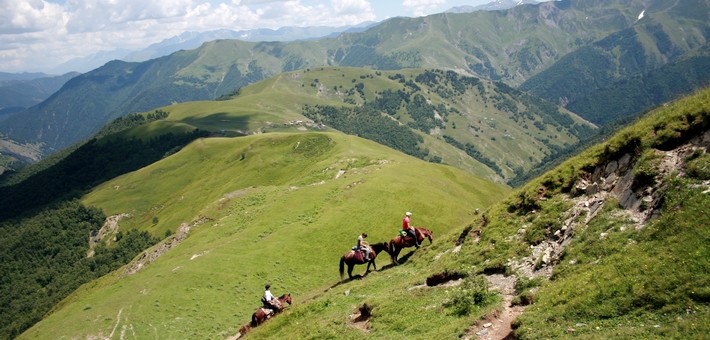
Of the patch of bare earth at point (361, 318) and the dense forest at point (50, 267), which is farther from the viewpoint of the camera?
the dense forest at point (50, 267)

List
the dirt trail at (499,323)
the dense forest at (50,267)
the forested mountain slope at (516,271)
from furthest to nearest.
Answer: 1. the dense forest at (50,267)
2. the dirt trail at (499,323)
3. the forested mountain slope at (516,271)

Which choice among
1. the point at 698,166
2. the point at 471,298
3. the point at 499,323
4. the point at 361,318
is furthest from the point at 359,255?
the point at 698,166

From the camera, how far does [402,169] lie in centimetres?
9188

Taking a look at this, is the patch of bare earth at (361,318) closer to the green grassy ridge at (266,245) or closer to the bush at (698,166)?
the green grassy ridge at (266,245)

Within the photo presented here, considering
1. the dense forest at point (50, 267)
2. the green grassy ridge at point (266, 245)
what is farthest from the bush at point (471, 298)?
the dense forest at point (50, 267)

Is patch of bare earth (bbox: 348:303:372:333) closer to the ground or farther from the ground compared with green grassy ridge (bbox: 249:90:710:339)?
closer to the ground

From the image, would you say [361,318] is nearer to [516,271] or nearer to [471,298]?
[471,298]

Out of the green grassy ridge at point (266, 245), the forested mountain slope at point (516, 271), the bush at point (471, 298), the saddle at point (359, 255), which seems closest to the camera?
the forested mountain slope at point (516, 271)

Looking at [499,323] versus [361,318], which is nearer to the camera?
[499,323]

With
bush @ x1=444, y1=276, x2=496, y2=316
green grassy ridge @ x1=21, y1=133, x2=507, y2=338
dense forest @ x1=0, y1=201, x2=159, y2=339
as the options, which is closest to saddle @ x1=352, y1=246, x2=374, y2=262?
green grassy ridge @ x1=21, y1=133, x2=507, y2=338

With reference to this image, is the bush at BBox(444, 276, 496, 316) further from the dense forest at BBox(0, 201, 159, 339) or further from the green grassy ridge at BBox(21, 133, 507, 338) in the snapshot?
the dense forest at BBox(0, 201, 159, 339)

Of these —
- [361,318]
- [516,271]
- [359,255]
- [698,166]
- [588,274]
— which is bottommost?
[359,255]

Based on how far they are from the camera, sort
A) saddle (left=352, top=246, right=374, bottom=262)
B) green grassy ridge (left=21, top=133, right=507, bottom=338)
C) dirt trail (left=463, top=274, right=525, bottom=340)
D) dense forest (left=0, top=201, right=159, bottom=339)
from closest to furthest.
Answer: dirt trail (left=463, top=274, right=525, bottom=340), saddle (left=352, top=246, right=374, bottom=262), green grassy ridge (left=21, top=133, right=507, bottom=338), dense forest (left=0, top=201, right=159, bottom=339)

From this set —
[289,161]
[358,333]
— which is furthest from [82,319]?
[289,161]
